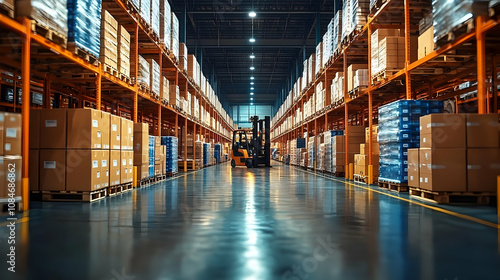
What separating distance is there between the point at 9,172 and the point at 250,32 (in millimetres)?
20159

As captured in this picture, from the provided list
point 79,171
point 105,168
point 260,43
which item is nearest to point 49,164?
point 79,171

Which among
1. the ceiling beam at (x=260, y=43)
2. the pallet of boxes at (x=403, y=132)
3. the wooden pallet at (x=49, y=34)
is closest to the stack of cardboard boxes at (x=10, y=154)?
the wooden pallet at (x=49, y=34)

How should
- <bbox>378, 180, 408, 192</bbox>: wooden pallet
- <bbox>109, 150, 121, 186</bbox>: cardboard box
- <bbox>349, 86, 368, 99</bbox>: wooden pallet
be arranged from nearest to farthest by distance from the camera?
1. <bbox>109, 150, 121, 186</bbox>: cardboard box
2. <bbox>378, 180, 408, 192</bbox>: wooden pallet
3. <bbox>349, 86, 368, 99</bbox>: wooden pallet

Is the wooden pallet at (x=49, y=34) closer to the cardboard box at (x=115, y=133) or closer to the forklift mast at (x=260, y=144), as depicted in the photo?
the cardboard box at (x=115, y=133)

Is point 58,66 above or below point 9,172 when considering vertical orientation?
above

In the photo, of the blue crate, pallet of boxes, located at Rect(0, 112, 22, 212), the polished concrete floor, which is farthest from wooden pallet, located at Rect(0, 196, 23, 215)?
the blue crate

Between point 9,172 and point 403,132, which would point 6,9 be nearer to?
point 9,172

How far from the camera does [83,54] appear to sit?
568 cm

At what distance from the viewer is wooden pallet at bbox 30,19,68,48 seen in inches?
178

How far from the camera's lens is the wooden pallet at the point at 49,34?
4.52 m

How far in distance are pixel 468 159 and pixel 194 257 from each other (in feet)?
14.7

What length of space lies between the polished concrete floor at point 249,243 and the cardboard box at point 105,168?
93cm

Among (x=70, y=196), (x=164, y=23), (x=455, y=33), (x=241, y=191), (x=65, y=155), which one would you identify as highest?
(x=164, y=23)

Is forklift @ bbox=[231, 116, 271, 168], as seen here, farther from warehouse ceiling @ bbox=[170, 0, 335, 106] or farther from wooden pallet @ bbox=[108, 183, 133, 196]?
A: wooden pallet @ bbox=[108, 183, 133, 196]
